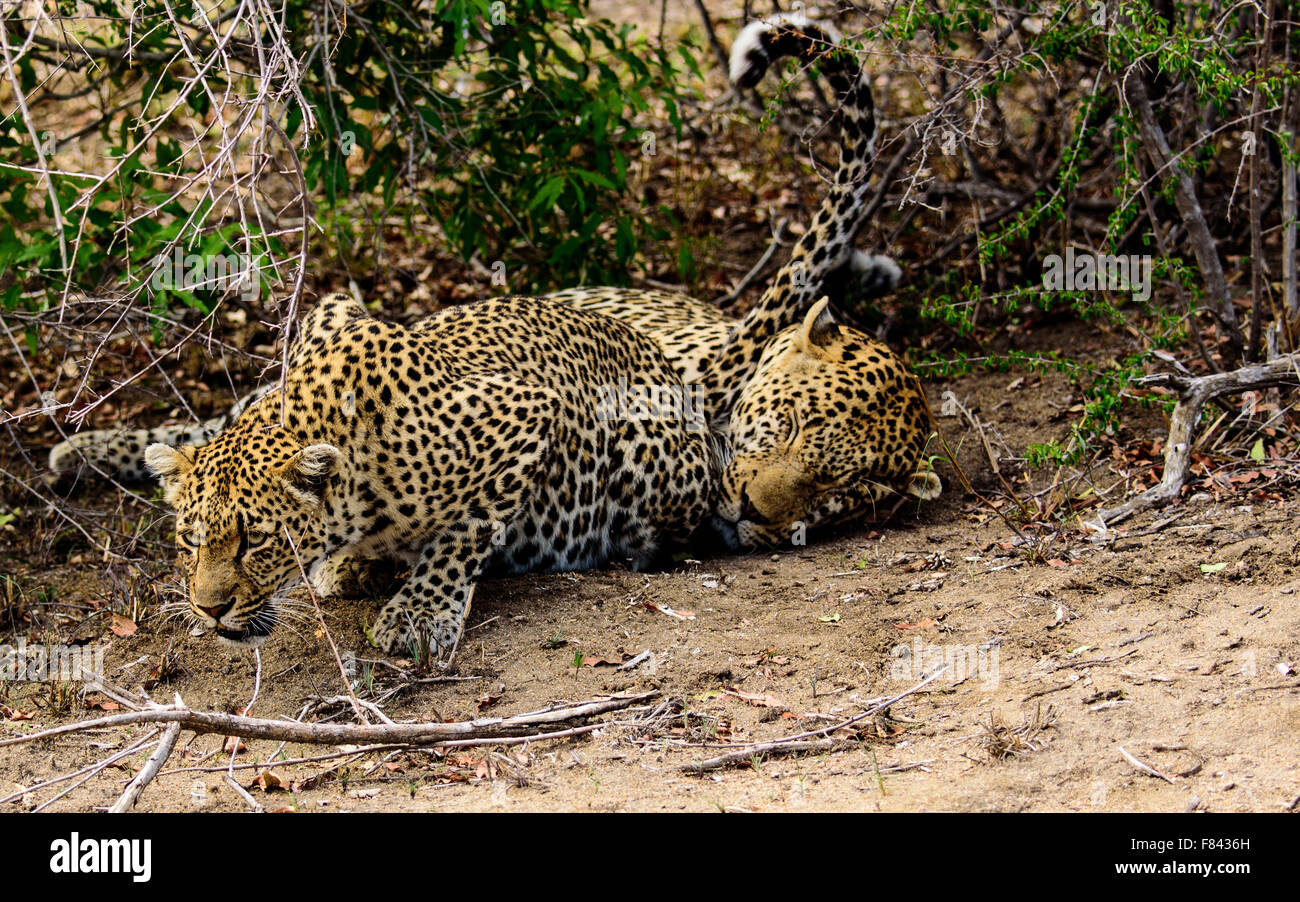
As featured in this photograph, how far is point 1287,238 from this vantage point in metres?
7.07

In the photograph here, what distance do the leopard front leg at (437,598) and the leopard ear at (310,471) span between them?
0.68 m

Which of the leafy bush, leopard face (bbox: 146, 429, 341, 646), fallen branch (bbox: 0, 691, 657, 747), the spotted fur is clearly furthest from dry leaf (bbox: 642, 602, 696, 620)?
the leafy bush

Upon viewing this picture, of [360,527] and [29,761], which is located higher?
[360,527]

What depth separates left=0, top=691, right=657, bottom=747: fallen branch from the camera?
167 inches

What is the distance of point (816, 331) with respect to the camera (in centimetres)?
751

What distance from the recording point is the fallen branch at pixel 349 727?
4.25m

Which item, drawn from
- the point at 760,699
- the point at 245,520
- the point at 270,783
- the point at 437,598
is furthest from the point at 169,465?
the point at 760,699

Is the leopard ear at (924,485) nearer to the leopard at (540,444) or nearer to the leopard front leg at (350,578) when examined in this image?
the leopard at (540,444)

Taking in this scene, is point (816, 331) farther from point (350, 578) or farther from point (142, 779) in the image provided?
point (142, 779)

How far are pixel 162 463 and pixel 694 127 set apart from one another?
7.08 metres

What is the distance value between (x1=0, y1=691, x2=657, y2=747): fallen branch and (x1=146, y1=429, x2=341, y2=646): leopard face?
2.25 feet

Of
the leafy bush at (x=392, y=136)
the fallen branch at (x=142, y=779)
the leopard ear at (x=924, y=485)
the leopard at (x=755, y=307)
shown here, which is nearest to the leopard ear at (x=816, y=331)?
the leopard at (x=755, y=307)
